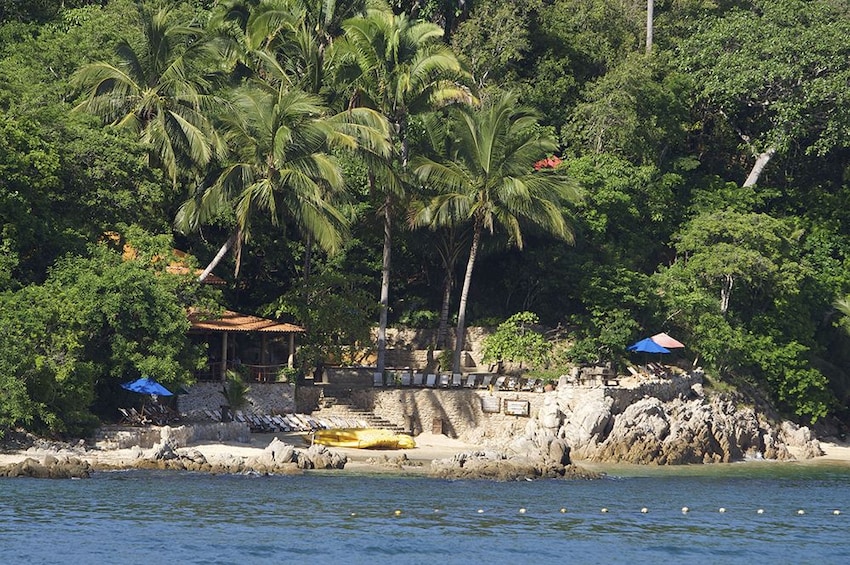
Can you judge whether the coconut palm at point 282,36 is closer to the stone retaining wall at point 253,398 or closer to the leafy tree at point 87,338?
the stone retaining wall at point 253,398

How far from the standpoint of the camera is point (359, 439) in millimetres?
42625

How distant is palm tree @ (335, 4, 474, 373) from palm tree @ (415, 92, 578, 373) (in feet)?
3.62

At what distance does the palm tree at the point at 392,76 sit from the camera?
153 feet

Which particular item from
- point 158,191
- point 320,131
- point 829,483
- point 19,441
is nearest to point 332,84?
point 320,131

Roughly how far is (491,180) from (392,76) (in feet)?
14.8

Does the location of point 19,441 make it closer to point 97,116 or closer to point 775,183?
point 97,116

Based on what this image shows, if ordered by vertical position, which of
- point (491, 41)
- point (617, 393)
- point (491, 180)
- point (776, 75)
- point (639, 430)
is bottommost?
point (639, 430)

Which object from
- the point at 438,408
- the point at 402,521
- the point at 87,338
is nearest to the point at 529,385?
the point at 438,408

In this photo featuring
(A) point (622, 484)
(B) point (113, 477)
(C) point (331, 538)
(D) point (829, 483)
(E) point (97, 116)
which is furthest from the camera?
(E) point (97, 116)

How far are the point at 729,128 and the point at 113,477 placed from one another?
102 ft

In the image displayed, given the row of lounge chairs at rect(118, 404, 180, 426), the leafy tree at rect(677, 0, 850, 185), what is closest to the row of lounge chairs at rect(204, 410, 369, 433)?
the row of lounge chairs at rect(118, 404, 180, 426)

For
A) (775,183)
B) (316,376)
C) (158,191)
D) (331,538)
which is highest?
(775,183)

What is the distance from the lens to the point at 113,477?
36.3 m

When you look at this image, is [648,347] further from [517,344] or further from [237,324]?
[237,324]
